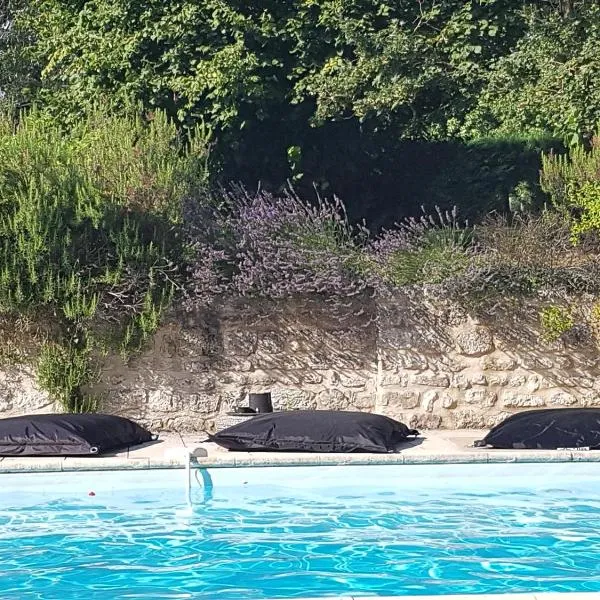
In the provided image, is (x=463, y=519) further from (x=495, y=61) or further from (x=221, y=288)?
(x=495, y=61)

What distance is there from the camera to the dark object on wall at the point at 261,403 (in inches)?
390

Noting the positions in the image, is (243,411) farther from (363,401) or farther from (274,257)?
(274,257)

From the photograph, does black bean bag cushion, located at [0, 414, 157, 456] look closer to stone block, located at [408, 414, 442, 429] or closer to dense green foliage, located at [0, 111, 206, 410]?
dense green foliage, located at [0, 111, 206, 410]

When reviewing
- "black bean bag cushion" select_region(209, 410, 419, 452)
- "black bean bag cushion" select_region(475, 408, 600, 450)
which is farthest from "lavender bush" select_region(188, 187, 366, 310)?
"black bean bag cushion" select_region(475, 408, 600, 450)

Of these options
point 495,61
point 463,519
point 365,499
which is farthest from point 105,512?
point 495,61

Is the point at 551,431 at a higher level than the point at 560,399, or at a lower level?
lower

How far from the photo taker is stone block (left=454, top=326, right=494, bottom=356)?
1043cm

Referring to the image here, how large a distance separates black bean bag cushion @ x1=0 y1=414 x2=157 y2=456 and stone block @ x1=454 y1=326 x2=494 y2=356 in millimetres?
3769

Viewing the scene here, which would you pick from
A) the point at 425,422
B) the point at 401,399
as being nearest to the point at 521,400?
the point at 425,422

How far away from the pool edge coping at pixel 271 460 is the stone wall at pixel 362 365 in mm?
1948

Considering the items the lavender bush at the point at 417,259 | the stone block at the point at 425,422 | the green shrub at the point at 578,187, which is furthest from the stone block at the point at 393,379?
the green shrub at the point at 578,187

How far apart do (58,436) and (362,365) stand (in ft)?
11.4

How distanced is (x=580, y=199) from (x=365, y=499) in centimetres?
453

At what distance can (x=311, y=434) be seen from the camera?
866cm
